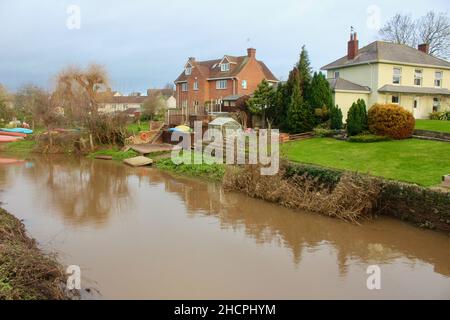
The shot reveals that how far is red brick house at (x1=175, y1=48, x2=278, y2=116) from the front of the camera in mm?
39344

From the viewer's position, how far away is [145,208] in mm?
13961

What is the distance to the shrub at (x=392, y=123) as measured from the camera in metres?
20.3

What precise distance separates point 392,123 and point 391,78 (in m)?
8.55

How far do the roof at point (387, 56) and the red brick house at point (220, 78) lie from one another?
10753 mm

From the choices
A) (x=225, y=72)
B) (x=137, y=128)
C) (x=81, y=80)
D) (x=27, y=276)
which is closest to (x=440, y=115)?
(x=225, y=72)

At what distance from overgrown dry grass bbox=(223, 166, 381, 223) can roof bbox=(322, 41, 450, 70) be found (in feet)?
53.7

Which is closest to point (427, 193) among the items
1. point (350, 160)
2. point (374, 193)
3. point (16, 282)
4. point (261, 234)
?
point (374, 193)

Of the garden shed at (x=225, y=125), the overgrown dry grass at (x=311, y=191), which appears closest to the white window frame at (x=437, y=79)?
the garden shed at (x=225, y=125)

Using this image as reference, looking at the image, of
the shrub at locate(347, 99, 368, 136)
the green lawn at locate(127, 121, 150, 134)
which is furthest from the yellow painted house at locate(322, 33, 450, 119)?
the green lawn at locate(127, 121, 150, 134)

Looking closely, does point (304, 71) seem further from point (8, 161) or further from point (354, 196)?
point (8, 161)

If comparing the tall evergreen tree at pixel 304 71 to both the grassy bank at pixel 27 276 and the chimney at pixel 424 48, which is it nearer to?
the chimney at pixel 424 48
